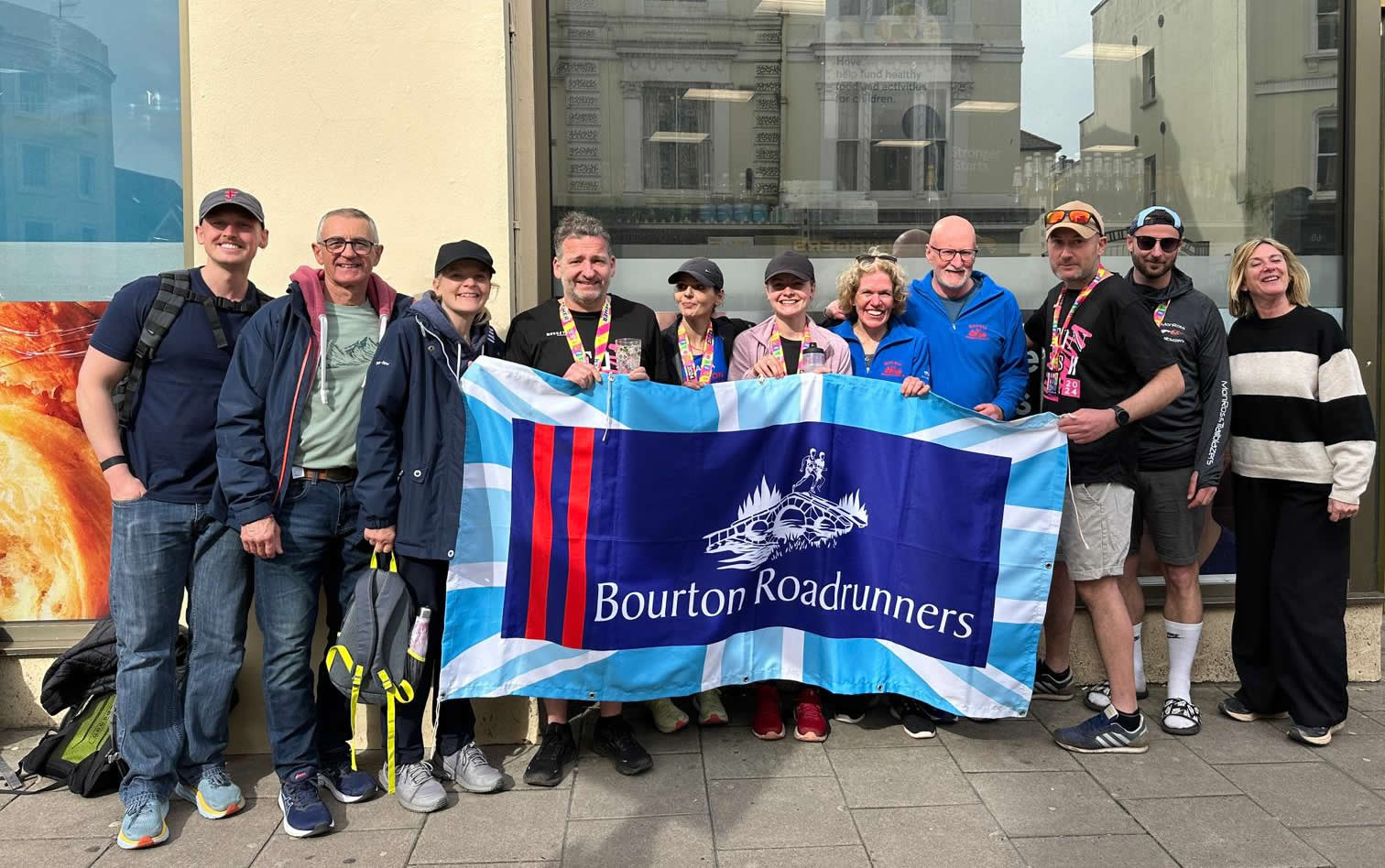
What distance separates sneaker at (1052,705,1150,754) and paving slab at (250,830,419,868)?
8.24 feet

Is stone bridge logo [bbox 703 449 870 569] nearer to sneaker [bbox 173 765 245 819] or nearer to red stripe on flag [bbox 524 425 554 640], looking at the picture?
red stripe on flag [bbox 524 425 554 640]

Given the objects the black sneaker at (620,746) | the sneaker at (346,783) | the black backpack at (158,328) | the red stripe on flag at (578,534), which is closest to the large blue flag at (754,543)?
the red stripe on flag at (578,534)

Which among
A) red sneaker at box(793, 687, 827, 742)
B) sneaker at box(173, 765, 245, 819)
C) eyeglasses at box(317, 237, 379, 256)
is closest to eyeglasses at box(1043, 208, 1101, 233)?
red sneaker at box(793, 687, 827, 742)

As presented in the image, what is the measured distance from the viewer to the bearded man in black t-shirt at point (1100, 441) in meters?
4.10

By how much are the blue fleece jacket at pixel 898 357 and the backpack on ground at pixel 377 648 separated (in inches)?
78.9

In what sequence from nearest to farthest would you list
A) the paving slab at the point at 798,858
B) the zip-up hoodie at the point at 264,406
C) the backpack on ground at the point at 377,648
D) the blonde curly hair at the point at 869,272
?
1. the paving slab at the point at 798,858
2. the zip-up hoodie at the point at 264,406
3. the backpack on ground at the point at 377,648
4. the blonde curly hair at the point at 869,272

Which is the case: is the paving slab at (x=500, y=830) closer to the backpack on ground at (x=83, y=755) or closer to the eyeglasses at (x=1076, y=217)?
the backpack on ground at (x=83, y=755)

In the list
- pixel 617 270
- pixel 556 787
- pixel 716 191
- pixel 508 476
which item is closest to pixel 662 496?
pixel 508 476

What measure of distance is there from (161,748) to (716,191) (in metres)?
3.40

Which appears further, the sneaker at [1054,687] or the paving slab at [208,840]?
the sneaker at [1054,687]

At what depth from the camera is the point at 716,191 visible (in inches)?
207

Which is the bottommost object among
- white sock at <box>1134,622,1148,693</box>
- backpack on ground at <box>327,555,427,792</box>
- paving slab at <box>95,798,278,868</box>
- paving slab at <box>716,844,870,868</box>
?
paving slab at <box>95,798,278,868</box>

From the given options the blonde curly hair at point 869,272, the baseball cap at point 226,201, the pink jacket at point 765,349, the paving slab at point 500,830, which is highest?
the baseball cap at point 226,201

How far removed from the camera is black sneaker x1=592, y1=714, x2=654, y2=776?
4004 millimetres
